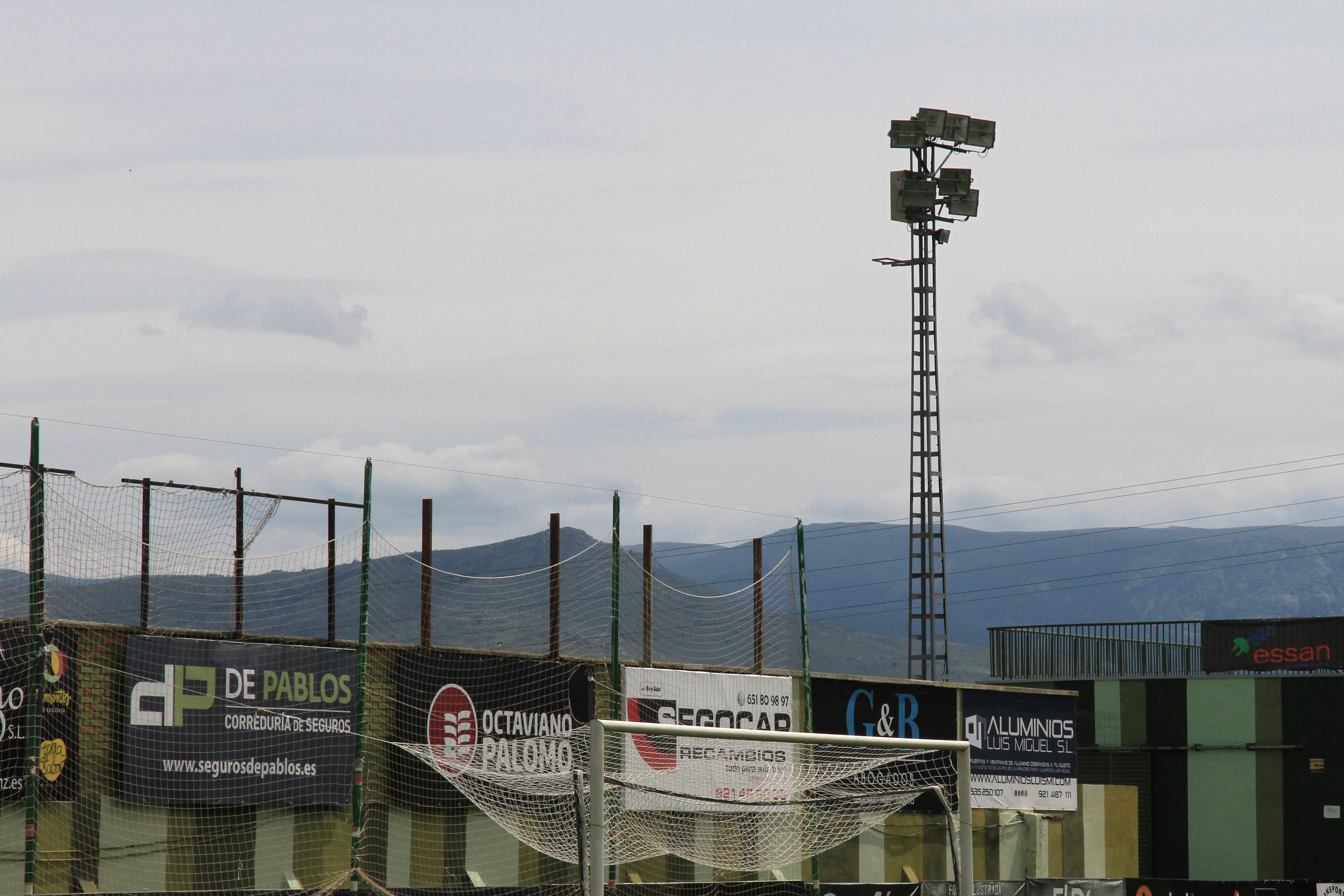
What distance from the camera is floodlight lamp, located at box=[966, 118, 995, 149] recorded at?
4169cm

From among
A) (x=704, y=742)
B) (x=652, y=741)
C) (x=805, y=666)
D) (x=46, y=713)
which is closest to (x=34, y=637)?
(x=46, y=713)

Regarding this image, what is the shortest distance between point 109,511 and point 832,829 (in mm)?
11550

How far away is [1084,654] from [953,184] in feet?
47.8

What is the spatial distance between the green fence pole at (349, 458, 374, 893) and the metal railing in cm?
2837

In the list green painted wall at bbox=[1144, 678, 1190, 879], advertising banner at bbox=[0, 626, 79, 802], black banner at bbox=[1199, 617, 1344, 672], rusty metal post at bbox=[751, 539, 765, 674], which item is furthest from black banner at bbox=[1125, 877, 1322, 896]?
advertising banner at bbox=[0, 626, 79, 802]

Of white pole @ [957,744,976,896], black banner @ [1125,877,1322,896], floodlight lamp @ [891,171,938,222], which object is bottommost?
black banner @ [1125,877,1322,896]

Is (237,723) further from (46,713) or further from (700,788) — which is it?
(700,788)

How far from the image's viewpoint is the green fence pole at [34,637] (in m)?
16.4

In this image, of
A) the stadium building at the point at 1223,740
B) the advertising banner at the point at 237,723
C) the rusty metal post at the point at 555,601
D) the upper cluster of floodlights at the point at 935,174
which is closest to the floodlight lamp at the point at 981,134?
the upper cluster of floodlights at the point at 935,174

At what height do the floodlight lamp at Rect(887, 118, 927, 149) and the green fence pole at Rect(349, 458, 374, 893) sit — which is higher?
the floodlight lamp at Rect(887, 118, 927, 149)

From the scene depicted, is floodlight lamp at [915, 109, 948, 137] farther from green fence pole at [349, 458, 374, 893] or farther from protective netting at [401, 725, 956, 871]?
green fence pole at [349, 458, 374, 893]

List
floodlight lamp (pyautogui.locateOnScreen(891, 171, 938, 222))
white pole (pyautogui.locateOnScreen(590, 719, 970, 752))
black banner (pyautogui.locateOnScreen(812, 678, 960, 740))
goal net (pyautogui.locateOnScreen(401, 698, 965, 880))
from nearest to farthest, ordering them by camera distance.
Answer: white pole (pyautogui.locateOnScreen(590, 719, 970, 752)), goal net (pyautogui.locateOnScreen(401, 698, 965, 880)), black banner (pyautogui.locateOnScreen(812, 678, 960, 740)), floodlight lamp (pyautogui.locateOnScreen(891, 171, 938, 222))

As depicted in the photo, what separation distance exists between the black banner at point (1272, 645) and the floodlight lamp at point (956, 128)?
48.7 ft

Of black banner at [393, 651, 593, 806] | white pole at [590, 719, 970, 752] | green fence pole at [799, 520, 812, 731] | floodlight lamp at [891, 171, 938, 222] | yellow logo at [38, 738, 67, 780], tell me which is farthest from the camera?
floodlight lamp at [891, 171, 938, 222]
